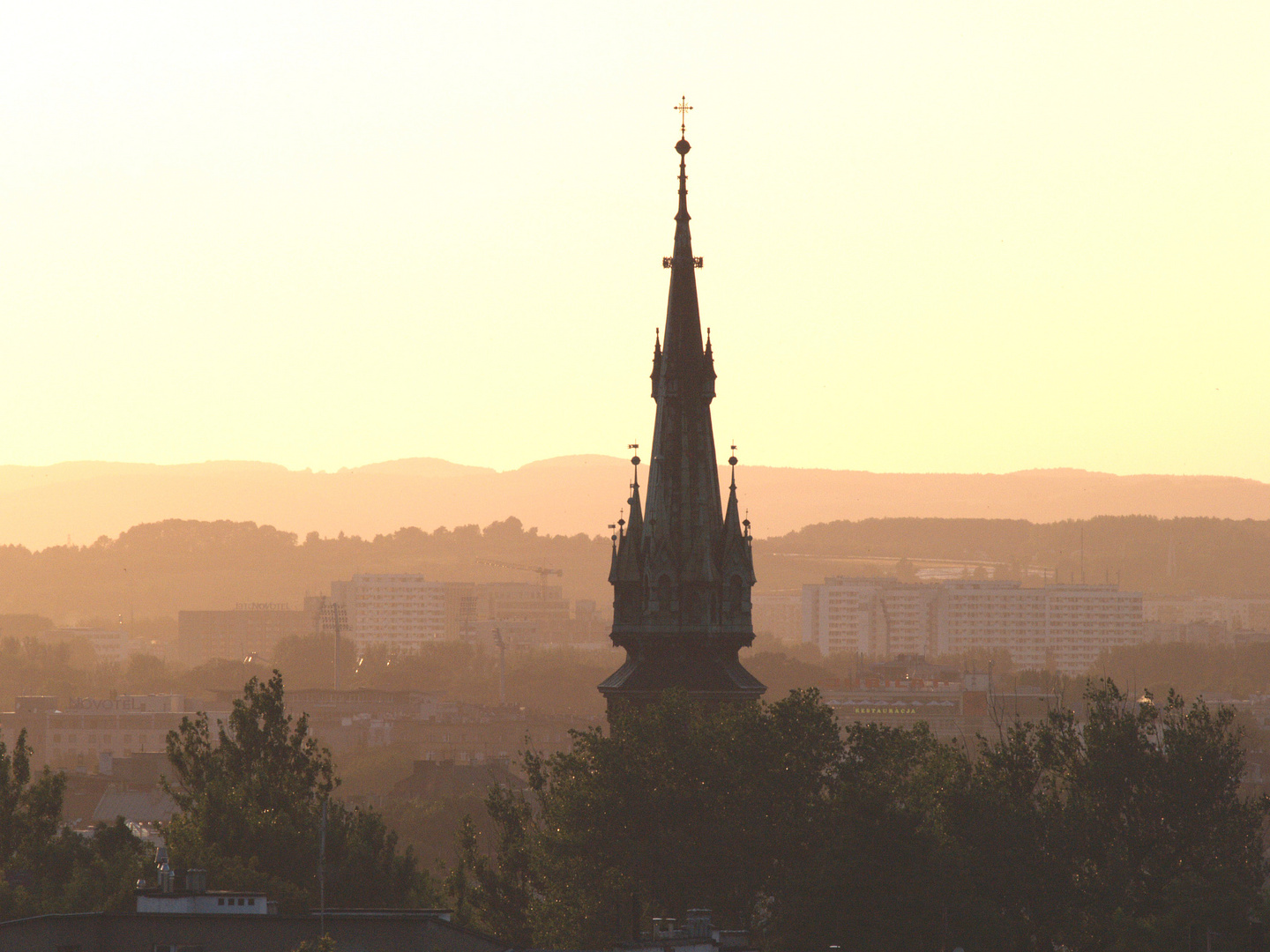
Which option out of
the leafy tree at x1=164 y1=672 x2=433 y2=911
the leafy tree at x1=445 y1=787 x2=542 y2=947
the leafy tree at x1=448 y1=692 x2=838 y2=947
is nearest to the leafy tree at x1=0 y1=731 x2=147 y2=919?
the leafy tree at x1=164 y1=672 x2=433 y2=911

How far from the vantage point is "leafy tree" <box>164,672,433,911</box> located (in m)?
85.3

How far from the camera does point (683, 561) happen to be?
91375mm

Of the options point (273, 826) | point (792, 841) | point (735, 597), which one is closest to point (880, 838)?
point (792, 841)

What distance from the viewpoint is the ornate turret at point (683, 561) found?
91.3 metres

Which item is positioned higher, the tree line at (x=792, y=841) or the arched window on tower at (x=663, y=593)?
the arched window on tower at (x=663, y=593)

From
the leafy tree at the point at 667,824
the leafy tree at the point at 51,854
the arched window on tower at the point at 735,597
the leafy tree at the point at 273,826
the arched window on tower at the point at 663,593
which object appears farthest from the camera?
the arched window on tower at the point at 735,597

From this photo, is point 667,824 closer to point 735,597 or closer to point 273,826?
point 735,597

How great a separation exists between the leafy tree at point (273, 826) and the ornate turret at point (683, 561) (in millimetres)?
8758

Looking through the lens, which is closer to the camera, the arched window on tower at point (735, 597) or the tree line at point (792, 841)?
the tree line at point (792, 841)

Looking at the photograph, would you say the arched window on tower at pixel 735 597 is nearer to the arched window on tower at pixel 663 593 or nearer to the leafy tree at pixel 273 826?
the arched window on tower at pixel 663 593

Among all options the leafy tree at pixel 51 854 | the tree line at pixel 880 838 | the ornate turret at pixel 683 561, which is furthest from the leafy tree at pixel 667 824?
the leafy tree at pixel 51 854

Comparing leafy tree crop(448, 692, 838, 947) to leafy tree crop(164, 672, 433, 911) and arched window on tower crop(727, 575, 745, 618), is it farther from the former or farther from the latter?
arched window on tower crop(727, 575, 745, 618)

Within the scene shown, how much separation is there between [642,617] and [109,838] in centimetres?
1767

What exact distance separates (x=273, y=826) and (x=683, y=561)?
14.3 meters
